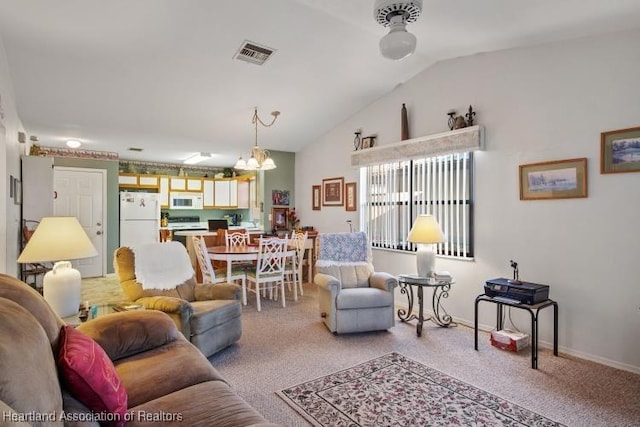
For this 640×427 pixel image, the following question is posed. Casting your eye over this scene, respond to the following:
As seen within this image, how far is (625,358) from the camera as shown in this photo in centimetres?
279

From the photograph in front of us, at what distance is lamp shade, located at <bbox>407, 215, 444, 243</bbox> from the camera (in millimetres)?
3637

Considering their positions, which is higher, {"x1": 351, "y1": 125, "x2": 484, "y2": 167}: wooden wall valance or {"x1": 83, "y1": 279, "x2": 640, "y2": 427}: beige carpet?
{"x1": 351, "y1": 125, "x2": 484, "y2": 167}: wooden wall valance

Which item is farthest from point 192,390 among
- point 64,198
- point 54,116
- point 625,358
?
point 64,198

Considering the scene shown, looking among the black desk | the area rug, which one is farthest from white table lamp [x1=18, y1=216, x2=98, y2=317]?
the black desk

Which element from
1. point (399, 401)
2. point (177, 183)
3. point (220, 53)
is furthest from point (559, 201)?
point (177, 183)

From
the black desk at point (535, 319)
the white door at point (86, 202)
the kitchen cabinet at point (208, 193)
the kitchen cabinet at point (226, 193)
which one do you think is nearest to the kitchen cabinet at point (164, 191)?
the kitchen cabinet at point (208, 193)

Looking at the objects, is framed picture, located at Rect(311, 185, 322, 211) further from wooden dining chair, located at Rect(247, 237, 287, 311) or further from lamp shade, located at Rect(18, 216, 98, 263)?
lamp shade, located at Rect(18, 216, 98, 263)

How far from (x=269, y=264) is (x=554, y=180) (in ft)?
10.5

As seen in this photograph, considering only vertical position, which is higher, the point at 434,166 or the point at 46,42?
the point at 46,42

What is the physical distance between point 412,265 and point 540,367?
6.13 ft

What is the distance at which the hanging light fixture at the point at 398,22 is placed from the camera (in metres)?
2.18

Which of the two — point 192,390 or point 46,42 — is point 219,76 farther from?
point 192,390

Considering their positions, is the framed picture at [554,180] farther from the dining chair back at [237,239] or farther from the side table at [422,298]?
the dining chair back at [237,239]

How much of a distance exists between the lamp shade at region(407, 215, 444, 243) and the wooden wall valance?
85 centimetres
